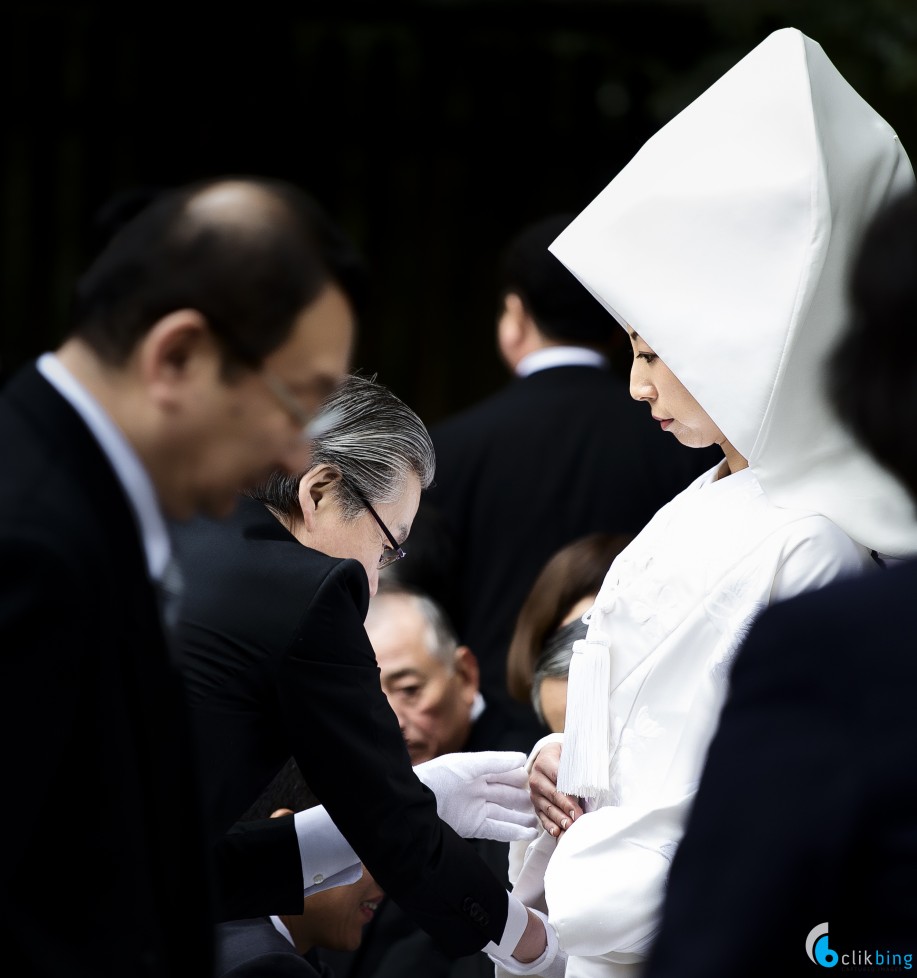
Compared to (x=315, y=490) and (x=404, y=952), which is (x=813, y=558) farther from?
(x=404, y=952)

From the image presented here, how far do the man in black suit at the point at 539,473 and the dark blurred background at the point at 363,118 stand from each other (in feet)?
5.28

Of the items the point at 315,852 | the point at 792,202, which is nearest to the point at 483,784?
the point at 315,852

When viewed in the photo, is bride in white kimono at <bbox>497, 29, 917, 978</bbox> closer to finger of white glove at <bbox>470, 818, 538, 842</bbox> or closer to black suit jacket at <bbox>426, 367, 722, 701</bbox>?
finger of white glove at <bbox>470, 818, 538, 842</bbox>

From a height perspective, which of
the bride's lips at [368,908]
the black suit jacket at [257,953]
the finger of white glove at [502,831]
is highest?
the finger of white glove at [502,831]

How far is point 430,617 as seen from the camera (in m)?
3.51

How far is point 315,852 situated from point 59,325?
3647 mm

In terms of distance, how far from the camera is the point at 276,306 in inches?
64.9

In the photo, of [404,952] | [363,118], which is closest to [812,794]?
[404,952]

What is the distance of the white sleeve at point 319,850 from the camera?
2635 millimetres

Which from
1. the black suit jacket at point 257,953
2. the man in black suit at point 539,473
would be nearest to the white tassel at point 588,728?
the black suit jacket at point 257,953

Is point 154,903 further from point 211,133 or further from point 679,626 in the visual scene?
point 211,133

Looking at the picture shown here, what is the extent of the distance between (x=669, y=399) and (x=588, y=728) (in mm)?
491

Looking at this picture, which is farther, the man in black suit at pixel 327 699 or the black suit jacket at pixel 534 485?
the black suit jacket at pixel 534 485

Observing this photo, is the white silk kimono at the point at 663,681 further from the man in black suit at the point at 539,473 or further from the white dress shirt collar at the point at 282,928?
the man in black suit at the point at 539,473
